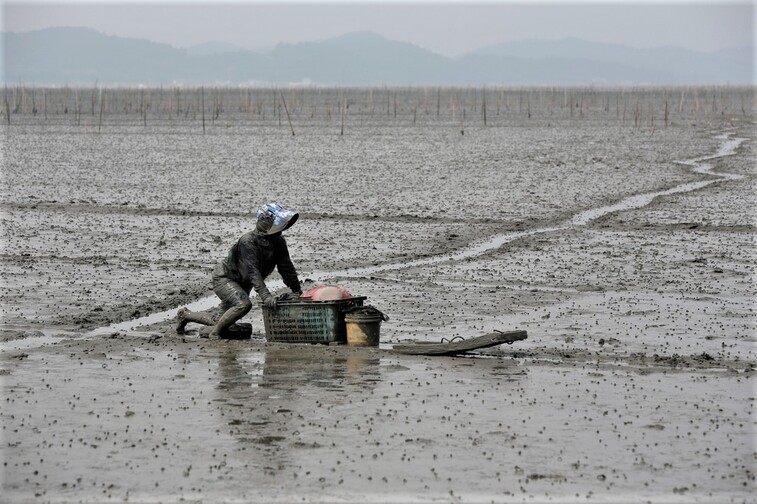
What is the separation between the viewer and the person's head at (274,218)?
10336 millimetres

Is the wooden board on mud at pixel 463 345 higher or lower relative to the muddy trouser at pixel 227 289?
lower

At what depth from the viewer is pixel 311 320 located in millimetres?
10234

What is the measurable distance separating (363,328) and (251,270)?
1.19 metres

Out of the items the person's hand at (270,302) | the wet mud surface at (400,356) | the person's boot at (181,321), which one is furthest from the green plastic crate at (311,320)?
the person's boot at (181,321)

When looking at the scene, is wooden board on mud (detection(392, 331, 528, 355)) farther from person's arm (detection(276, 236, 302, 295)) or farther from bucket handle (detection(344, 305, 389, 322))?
person's arm (detection(276, 236, 302, 295))

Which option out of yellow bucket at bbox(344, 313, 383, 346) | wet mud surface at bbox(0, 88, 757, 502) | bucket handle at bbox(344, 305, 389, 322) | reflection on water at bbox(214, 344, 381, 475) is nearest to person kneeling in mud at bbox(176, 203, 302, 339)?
wet mud surface at bbox(0, 88, 757, 502)

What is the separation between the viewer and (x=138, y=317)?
11641mm

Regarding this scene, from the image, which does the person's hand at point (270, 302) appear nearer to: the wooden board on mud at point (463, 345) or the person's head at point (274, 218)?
the person's head at point (274, 218)

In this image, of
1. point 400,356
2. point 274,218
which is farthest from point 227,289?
point 400,356

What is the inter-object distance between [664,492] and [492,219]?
12.3 m

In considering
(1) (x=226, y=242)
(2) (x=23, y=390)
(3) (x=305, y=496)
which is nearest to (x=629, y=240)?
(1) (x=226, y=242)

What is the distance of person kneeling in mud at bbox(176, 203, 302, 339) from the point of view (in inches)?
408

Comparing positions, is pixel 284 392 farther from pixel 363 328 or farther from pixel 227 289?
pixel 227 289

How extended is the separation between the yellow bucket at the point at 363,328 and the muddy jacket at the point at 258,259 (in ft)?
2.43
